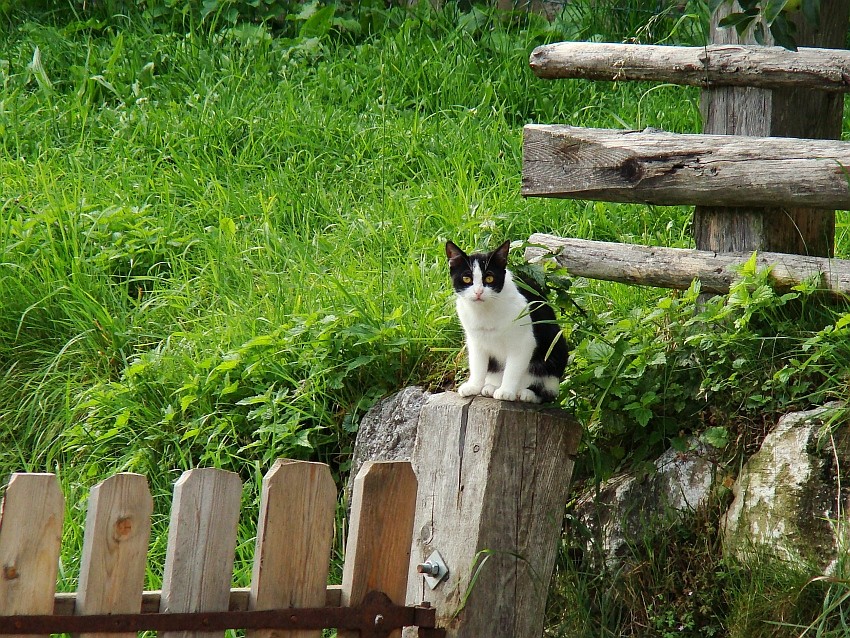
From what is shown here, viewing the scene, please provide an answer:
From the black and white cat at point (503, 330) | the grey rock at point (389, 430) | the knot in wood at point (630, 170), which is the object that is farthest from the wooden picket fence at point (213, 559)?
the knot in wood at point (630, 170)

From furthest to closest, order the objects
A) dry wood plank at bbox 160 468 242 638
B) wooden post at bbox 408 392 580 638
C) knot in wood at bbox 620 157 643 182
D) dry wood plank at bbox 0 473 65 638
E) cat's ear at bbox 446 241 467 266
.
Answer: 1. knot in wood at bbox 620 157 643 182
2. cat's ear at bbox 446 241 467 266
3. wooden post at bbox 408 392 580 638
4. dry wood plank at bbox 160 468 242 638
5. dry wood plank at bbox 0 473 65 638

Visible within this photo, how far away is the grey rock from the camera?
323cm

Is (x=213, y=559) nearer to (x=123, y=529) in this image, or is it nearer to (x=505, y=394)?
(x=123, y=529)

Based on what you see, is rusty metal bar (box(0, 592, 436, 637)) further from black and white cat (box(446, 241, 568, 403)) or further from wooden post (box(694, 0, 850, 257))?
wooden post (box(694, 0, 850, 257))

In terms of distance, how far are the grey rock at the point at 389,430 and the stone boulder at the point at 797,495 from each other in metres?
1.13

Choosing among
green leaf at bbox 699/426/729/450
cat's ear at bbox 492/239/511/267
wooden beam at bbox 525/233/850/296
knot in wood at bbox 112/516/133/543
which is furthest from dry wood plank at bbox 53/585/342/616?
wooden beam at bbox 525/233/850/296

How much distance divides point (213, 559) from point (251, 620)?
150 millimetres

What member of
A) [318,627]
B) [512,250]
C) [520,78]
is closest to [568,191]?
[512,250]

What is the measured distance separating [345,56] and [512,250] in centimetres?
342

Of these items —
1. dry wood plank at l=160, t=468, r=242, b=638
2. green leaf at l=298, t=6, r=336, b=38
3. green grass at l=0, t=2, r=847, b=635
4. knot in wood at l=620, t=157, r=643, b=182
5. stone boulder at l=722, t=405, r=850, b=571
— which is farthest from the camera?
green leaf at l=298, t=6, r=336, b=38

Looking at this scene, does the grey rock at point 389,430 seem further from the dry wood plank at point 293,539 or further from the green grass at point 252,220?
the dry wood plank at point 293,539

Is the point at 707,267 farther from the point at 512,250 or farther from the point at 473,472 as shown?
the point at 473,472

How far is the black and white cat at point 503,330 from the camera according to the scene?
8.76 ft

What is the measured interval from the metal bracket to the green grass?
630 mm
